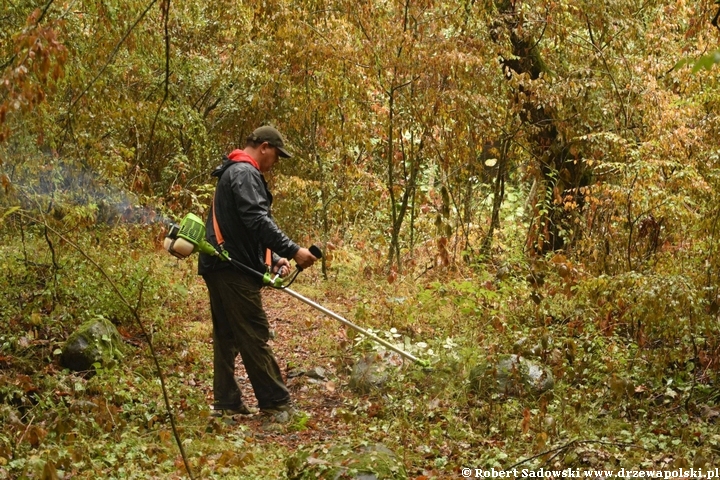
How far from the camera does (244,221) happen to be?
6027mm

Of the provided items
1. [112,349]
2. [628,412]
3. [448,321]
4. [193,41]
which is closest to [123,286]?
[112,349]

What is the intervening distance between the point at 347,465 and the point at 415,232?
8.63m

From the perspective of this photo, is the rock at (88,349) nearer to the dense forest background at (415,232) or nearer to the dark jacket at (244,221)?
the dense forest background at (415,232)

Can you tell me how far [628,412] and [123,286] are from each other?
543 centimetres

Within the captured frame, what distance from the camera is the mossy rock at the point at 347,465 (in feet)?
13.8

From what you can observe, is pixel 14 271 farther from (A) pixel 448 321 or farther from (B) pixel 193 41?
(B) pixel 193 41

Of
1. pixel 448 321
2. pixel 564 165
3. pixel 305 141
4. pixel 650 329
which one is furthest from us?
pixel 305 141

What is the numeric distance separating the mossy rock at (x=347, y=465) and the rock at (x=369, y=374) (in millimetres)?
1981

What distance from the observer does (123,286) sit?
8.56 meters

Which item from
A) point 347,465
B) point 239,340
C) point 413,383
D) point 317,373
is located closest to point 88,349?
point 239,340

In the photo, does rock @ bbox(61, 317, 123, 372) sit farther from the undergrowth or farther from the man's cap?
the man's cap

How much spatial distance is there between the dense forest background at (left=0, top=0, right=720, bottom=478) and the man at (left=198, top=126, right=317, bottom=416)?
16.7 inches

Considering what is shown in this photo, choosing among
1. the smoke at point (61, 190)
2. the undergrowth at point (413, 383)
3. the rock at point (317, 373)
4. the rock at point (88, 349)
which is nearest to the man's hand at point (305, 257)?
the undergrowth at point (413, 383)

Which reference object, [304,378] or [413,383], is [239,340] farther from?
[413,383]
